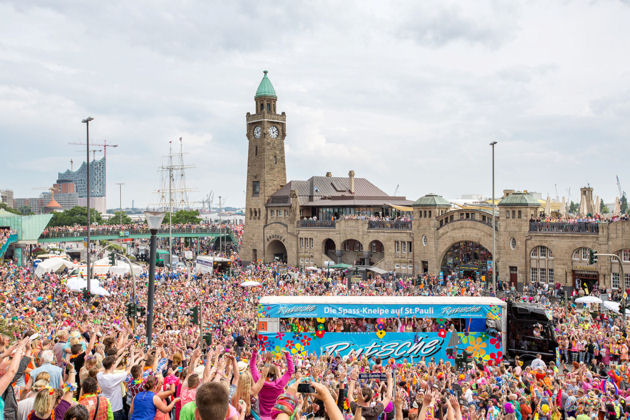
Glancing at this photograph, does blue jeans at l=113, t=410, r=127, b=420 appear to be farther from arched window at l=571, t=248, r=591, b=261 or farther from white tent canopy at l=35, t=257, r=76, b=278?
arched window at l=571, t=248, r=591, b=261

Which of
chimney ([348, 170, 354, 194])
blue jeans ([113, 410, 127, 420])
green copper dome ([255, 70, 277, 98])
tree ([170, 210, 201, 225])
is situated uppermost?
green copper dome ([255, 70, 277, 98])

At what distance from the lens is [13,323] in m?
22.2

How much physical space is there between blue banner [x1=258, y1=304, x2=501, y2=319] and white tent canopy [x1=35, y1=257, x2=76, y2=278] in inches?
982

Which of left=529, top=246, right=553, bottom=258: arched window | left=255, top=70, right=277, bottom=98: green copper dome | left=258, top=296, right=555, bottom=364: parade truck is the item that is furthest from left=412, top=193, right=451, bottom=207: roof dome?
left=258, top=296, right=555, bottom=364: parade truck

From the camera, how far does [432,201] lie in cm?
5159

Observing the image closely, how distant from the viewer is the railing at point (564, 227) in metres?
41.5

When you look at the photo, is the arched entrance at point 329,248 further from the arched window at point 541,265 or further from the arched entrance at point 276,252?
the arched window at point 541,265

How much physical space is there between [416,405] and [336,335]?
1134 centimetres

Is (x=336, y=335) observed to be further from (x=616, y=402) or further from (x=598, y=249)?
(x=598, y=249)

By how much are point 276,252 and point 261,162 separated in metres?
10.9

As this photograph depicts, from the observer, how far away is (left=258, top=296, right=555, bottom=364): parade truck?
2298 centimetres

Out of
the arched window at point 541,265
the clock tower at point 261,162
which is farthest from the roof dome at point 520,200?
the clock tower at point 261,162

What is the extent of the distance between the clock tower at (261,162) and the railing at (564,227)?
3251cm

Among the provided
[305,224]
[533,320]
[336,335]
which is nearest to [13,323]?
[336,335]
